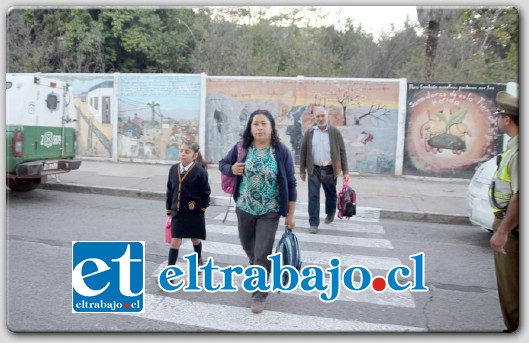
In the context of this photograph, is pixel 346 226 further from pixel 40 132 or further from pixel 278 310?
pixel 40 132

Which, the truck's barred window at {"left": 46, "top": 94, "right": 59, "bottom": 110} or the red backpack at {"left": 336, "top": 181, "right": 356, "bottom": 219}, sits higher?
the truck's barred window at {"left": 46, "top": 94, "right": 59, "bottom": 110}

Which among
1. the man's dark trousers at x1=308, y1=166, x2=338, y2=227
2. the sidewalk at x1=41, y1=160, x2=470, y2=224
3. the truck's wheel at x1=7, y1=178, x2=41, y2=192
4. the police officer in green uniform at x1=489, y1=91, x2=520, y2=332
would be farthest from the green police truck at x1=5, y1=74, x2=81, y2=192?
the police officer in green uniform at x1=489, y1=91, x2=520, y2=332

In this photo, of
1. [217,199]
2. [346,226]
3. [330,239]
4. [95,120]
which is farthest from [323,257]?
[95,120]

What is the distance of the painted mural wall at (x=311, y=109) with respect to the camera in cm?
1116

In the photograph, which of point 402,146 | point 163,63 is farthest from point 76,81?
point 402,146

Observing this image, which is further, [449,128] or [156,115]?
[156,115]

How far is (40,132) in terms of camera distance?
7652 millimetres

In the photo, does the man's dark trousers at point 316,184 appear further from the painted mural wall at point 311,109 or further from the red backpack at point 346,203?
the painted mural wall at point 311,109

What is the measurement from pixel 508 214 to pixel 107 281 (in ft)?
8.39

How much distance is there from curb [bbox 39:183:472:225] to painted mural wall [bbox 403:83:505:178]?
11.0 ft

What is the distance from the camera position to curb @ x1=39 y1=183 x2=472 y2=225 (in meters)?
7.46

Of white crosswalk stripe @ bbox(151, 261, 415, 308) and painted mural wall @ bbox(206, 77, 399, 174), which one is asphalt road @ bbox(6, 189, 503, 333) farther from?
painted mural wall @ bbox(206, 77, 399, 174)

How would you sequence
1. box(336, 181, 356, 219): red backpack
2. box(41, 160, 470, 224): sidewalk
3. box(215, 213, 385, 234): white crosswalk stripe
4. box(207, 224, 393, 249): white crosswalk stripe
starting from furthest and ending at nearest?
box(41, 160, 470, 224): sidewalk → box(215, 213, 385, 234): white crosswalk stripe → box(336, 181, 356, 219): red backpack → box(207, 224, 393, 249): white crosswalk stripe

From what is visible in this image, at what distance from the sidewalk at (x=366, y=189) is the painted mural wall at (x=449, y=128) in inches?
14.0
